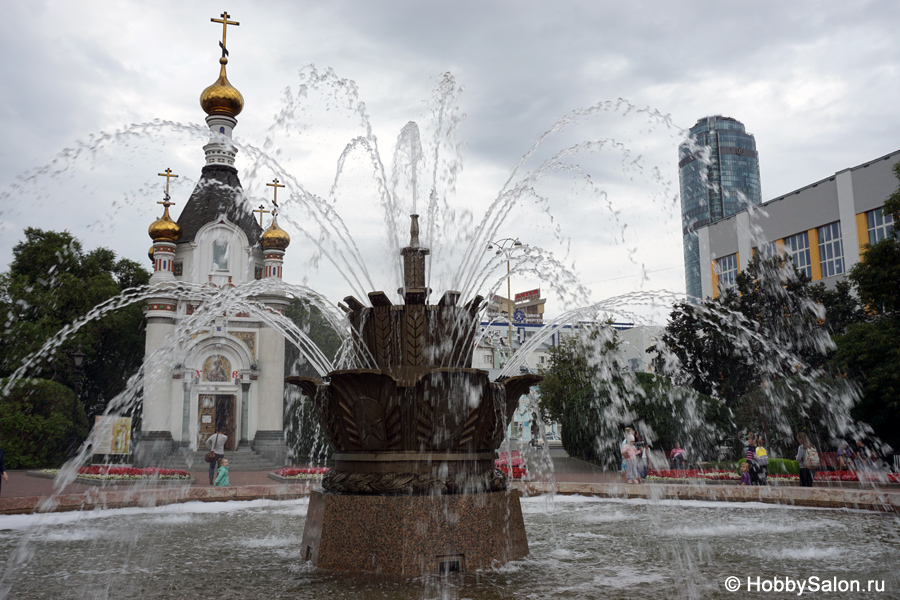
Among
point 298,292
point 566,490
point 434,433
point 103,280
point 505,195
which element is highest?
point 103,280

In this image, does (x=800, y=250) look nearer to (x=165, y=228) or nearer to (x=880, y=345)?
(x=880, y=345)

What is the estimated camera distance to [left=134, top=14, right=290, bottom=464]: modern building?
90.0 feet

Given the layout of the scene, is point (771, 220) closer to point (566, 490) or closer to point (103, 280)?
point (566, 490)

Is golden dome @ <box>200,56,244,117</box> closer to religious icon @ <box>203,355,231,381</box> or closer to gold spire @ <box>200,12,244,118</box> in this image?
gold spire @ <box>200,12,244,118</box>

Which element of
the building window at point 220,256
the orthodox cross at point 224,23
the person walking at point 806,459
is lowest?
the person walking at point 806,459

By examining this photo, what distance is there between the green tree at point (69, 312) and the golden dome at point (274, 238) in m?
8.23

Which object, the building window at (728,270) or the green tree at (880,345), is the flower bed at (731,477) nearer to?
the green tree at (880,345)

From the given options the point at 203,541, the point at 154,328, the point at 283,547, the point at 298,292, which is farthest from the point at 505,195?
the point at 154,328

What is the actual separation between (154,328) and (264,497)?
61.9 feet

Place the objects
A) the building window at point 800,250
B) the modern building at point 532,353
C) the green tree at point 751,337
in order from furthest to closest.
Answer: the building window at point 800,250 → the modern building at point 532,353 → the green tree at point 751,337

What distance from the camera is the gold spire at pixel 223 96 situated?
3053cm

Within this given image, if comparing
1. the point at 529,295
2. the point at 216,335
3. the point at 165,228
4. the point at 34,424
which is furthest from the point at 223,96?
the point at 529,295

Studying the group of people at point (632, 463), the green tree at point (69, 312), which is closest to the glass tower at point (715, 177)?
the group of people at point (632, 463)

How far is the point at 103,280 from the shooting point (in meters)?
32.5
